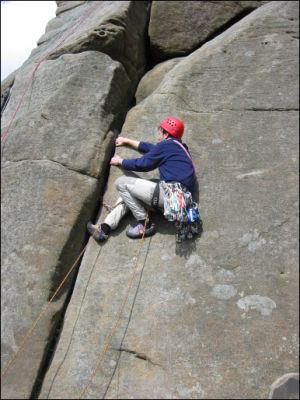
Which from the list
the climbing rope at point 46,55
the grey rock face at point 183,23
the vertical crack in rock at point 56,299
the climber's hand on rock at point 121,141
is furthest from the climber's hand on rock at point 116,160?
the grey rock face at point 183,23

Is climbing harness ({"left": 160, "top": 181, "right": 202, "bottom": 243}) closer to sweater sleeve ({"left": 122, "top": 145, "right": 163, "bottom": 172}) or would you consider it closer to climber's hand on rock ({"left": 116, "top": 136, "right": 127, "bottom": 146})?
sweater sleeve ({"left": 122, "top": 145, "right": 163, "bottom": 172})

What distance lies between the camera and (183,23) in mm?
8414

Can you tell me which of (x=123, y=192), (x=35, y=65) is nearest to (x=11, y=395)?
(x=123, y=192)

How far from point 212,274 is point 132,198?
4.79 feet

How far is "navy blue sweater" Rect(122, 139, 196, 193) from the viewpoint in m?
5.67

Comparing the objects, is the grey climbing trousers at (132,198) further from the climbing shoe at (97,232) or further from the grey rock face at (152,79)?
the grey rock face at (152,79)

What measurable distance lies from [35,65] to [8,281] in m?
4.17

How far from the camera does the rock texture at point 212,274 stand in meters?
4.92

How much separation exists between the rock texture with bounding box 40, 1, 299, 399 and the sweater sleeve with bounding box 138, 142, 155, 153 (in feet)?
0.83

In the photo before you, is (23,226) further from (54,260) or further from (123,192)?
(123,192)

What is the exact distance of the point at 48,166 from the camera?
20.1 feet

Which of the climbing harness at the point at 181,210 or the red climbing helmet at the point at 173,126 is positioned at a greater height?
the red climbing helmet at the point at 173,126

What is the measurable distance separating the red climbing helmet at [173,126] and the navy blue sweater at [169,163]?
14 centimetres

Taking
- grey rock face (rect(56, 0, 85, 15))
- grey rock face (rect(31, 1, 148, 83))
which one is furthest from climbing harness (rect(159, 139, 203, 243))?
grey rock face (rect(56, 0, 85, 15))
